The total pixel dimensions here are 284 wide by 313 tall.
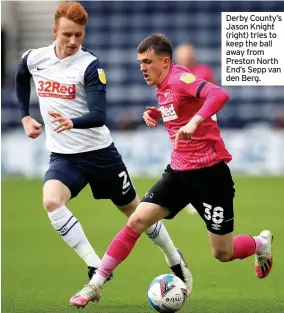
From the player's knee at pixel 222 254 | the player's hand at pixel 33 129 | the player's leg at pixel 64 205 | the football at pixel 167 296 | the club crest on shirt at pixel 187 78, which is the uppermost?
the club crest on shirt at pixel 187 78

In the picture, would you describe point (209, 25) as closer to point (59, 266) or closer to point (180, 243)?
point (180, 243)

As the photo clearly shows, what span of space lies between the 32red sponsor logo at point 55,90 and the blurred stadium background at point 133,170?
1.60 metres

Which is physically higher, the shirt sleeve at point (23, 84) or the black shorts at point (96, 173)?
the shirt sleeve at point (23, 84)

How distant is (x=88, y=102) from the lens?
6.74 meters

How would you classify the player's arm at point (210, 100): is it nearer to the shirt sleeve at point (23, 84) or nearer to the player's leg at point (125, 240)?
the player's leg at point (125, 240)

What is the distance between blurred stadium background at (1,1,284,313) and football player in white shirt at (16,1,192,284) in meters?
0.59

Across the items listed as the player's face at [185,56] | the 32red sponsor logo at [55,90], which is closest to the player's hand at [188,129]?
the 32red sponsor logo at [55,90]

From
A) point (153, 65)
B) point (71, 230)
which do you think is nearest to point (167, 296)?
point (71, 230)

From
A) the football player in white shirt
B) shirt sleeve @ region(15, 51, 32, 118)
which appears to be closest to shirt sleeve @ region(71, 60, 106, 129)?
the football player in white shirt

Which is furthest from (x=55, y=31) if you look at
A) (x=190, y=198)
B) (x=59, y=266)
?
(x=59, y=266)

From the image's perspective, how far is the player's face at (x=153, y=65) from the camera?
251 inches

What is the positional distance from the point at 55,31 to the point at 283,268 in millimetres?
3336

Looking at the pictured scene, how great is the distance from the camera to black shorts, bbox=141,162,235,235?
6371 millimetres

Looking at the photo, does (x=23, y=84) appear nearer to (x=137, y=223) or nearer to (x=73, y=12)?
(x=73, y=12)
